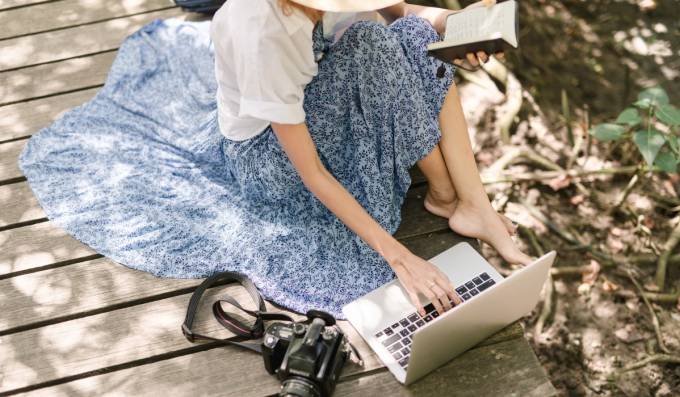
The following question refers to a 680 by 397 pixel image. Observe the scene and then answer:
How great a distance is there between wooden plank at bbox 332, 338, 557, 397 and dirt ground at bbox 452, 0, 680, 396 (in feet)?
2.77

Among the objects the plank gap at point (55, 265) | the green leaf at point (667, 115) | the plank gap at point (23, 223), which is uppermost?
the green leaf at point (667, 115)

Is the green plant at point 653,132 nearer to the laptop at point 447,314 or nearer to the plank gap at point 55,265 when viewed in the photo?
the laptop at point 447,314

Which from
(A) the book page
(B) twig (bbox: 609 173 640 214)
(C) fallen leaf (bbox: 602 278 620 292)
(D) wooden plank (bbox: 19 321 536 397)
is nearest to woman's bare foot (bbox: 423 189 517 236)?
(D) wooden plank (bbox: 19 321 536 397)

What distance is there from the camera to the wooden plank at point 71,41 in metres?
2.79

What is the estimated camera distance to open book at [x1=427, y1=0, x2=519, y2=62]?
1602 millimetres

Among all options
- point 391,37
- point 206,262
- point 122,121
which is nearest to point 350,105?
point 391,37

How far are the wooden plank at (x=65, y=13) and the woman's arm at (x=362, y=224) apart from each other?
1.56 metres

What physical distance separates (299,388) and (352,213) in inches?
19.4

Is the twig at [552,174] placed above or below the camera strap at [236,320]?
below

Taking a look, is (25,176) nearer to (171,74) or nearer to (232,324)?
(171,74)

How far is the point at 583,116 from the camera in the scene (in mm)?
3049

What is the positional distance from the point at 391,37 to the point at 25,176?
141 centimetres

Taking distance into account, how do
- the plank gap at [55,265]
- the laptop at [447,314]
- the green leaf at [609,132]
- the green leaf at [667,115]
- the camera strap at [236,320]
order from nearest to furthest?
the laptop at [447,314] < the camera strap at [236,320] < the plank gap at [55,265] < the green leaf at [667,115] < the green leaf at [609,132]

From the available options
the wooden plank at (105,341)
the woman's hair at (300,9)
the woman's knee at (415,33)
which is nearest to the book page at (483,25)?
the woman's knee at (415,33)
